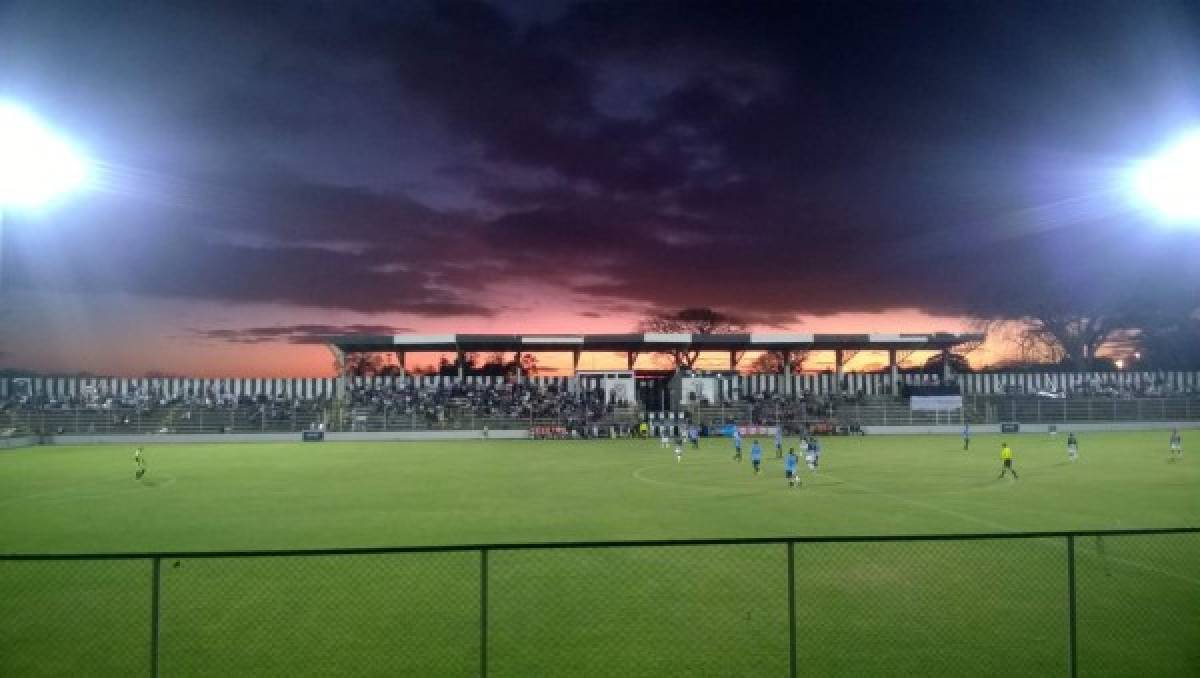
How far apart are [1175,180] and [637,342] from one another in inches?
1578

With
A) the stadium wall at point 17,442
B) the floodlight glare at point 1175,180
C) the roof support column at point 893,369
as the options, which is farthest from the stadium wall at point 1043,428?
the stadium wall at point 17,442

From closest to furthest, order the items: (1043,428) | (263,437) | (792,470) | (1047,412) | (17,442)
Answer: (792,470) < (17,442) < (263,437) < (1043,428) < (1047,412)

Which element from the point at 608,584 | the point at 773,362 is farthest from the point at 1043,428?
the point at 608,584

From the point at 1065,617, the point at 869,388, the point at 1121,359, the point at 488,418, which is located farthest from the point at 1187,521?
the point at 1121,359

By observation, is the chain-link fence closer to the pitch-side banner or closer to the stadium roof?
the stadium roof

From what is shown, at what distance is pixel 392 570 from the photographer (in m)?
13.8

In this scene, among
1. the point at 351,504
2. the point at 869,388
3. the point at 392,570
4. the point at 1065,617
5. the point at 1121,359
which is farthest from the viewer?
the point at 1121,359

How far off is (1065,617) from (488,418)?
55527mm

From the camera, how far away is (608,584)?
12.6 m

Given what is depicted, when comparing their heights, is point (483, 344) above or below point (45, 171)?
below

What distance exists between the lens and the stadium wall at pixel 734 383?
7025 centimetres

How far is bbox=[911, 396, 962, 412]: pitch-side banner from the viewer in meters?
67.4

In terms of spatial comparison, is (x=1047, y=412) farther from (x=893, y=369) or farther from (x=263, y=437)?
(x=263, y=437)

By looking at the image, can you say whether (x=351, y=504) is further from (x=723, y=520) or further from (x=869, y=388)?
(x=869, y=388)
